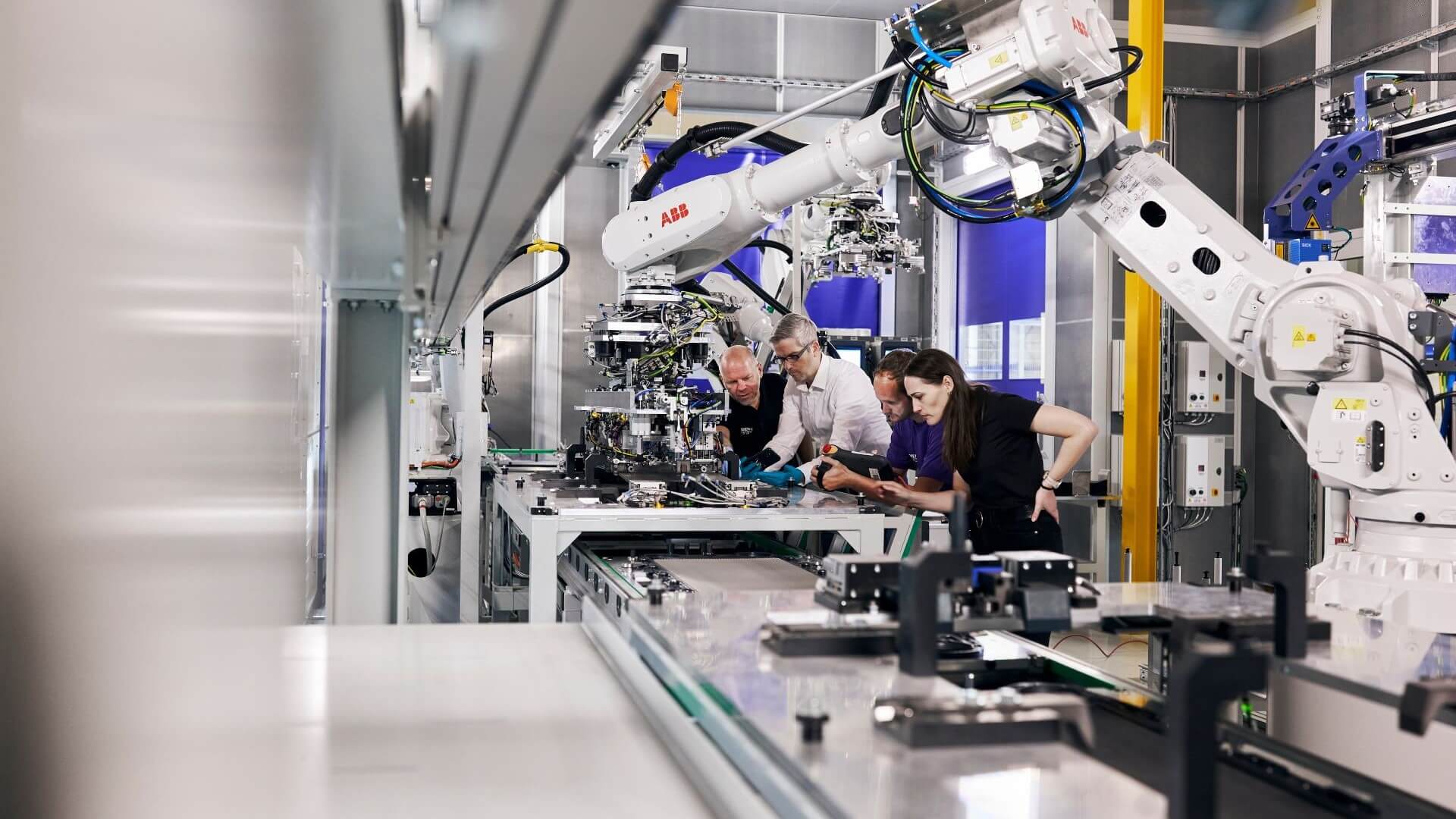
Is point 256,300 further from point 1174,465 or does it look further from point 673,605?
point 1174,465

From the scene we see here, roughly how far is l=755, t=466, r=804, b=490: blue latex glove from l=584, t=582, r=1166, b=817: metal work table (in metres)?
3.47

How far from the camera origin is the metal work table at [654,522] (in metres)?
3.54

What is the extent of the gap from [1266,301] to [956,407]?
145 cm

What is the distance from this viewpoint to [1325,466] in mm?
3275

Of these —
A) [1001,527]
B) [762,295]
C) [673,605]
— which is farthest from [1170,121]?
[673,605]

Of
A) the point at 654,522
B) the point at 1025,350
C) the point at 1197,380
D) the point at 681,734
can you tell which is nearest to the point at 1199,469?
the point at 1197,380

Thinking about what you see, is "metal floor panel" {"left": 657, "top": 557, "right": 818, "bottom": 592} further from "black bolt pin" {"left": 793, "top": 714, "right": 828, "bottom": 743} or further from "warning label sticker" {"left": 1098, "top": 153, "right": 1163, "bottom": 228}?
Result: "black bolt pin" {"left": 793, "top": 714, "right": 828, "bottom": 743}

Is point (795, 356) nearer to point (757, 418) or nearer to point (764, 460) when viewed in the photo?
point (764, 460)

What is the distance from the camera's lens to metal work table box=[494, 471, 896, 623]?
3.54 metres

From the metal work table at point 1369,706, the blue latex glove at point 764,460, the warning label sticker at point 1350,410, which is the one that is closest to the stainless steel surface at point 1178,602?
the metal work table at point 1369,706

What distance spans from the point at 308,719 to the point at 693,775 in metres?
0.38

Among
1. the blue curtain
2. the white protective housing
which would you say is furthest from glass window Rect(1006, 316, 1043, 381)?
Result: the white protective housing

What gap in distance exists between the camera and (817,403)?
6.17 metres

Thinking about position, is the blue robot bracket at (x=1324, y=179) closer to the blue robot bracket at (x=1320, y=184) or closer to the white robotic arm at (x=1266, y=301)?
the blue robot bracket at (x=1320, y=184)
